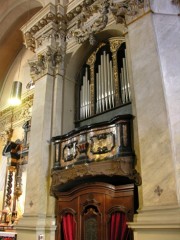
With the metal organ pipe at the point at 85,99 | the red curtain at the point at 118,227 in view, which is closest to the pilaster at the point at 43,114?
the metal organ pipe at the point at 85,99

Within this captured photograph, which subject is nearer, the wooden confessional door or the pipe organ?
the wooden confessional door

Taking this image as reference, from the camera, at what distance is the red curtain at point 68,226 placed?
5.12 m

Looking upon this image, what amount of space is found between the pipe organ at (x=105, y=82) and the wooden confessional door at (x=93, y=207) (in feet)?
6.00

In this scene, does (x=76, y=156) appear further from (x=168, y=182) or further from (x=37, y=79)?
(x=37, y=79)

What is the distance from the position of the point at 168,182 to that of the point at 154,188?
249mm

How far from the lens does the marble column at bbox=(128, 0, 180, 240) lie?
3.64 metres

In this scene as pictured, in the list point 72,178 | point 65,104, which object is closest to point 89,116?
point 65,104

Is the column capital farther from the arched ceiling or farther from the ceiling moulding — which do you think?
the arched ceiling

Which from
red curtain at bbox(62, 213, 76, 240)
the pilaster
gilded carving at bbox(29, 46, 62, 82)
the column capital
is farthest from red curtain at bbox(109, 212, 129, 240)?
the column capital

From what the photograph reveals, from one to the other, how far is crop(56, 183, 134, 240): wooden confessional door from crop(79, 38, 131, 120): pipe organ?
6.00ft

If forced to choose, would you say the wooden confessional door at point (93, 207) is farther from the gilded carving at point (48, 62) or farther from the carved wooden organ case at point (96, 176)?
the gilded carving at point (48, 62)

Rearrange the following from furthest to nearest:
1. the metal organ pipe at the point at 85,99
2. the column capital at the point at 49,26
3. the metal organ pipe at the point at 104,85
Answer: the column capital at the point at 49,26
the metal organ pipe at the point at 85,99
the metal organ pipe at the point at 104,85

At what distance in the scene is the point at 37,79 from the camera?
706 centimetres

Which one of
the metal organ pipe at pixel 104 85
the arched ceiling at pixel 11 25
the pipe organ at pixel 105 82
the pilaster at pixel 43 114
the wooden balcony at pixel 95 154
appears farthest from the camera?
the arched ceiling at pixel 11 25
